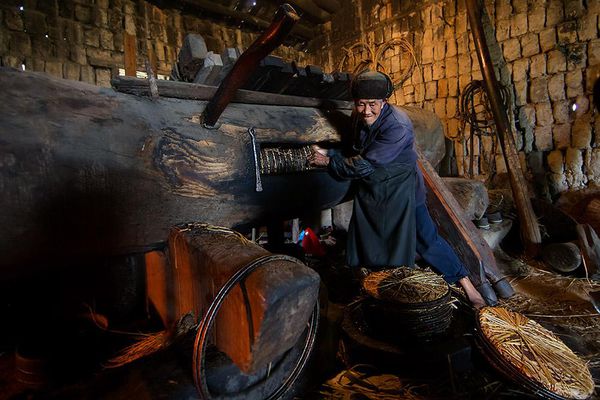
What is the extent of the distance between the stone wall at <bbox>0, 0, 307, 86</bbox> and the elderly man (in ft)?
17.0

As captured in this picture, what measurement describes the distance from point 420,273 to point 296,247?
183 cm

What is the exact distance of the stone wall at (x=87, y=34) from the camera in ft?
20.0

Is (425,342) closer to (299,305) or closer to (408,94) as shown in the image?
(299,305)

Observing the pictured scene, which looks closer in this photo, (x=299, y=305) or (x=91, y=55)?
(x=299, y=305)

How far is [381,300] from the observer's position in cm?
231

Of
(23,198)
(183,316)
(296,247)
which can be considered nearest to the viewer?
(23,198)

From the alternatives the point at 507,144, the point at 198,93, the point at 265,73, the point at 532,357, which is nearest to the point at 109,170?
the point at 198,93

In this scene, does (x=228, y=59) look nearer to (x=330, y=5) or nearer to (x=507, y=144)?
(x=507, y=144)

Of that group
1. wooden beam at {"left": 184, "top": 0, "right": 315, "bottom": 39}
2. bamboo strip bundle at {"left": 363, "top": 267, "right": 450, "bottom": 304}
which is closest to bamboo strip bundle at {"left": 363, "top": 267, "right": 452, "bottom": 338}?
bamboo strip bundle at {"left": 363, "top": 267, "right": 450, "bottom": 304}

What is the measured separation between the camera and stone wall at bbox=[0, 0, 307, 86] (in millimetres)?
6102

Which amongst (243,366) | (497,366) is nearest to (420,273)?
(497,366)

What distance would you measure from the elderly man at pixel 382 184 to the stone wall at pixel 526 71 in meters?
4.35

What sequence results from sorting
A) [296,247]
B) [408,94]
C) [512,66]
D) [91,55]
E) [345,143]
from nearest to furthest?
[345,143] < [296,247] < [512,66] < [91,55] < [408,94]

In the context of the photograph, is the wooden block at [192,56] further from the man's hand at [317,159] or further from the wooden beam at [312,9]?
the wooden beam at [312,9]
